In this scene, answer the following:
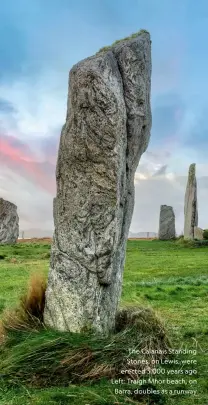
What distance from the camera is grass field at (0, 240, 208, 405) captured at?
21.7 feet

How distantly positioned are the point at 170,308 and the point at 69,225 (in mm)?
5466

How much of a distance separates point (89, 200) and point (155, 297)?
6900 millimetres

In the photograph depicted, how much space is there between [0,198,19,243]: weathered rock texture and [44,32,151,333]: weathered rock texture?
1140 inches

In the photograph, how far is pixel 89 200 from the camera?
8039mm

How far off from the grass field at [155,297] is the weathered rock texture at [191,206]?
87.9 inches

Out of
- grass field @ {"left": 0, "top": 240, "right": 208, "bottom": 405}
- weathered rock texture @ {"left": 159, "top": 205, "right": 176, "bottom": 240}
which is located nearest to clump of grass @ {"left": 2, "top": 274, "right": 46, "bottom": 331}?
grass field @ {"left": 0, "top": 240, "right": 208, "bottom": 405}

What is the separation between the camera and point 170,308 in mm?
12773

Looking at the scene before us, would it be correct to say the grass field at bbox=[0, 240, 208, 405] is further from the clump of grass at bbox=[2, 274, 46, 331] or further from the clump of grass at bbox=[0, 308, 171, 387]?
the clump of grass at bbox=[2, 274, 46, 331]

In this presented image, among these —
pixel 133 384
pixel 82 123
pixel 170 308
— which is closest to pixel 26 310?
pixel 133 384

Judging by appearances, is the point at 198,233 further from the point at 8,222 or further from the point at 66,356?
the point at 66,356

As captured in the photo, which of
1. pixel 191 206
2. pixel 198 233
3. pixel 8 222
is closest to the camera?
pixel 198 233

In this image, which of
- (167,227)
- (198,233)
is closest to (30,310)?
(198,233)

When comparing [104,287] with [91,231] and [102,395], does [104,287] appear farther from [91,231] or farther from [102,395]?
[102,395]

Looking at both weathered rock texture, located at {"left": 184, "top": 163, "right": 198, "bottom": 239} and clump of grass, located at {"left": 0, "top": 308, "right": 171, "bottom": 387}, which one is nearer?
clump of grass, located at {"left": 0, "top": 308, "right": 171, "bottom": 387}
